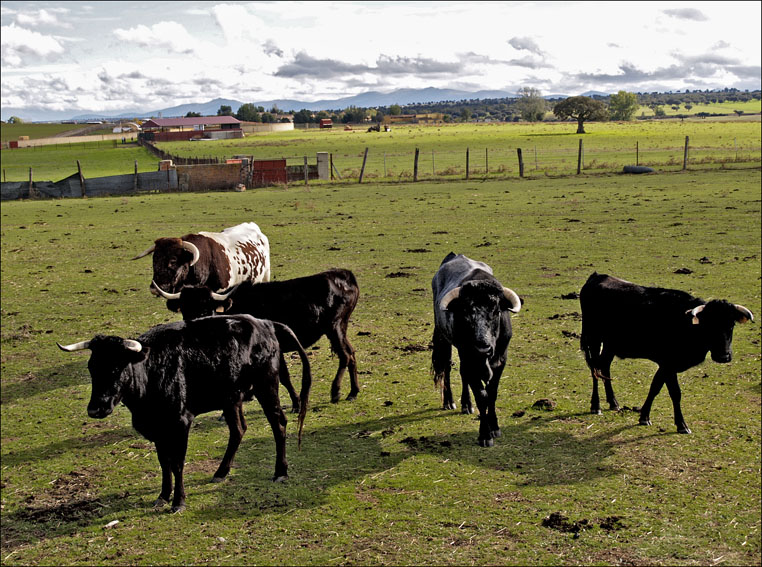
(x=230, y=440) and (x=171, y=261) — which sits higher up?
(x=171, y=261)

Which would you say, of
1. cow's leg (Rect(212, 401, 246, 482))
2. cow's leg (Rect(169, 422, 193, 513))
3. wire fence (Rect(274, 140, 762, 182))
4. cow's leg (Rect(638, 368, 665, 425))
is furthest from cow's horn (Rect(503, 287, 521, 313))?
wire fence (Rect(274, 140, 762, 182))

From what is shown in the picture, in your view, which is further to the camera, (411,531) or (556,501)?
(556,501)

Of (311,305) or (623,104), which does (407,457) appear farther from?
(623,104)

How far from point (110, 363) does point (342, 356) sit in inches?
336

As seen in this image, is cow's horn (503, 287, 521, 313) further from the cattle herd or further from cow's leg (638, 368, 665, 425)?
cow's leg (638, 368, 665, 425)

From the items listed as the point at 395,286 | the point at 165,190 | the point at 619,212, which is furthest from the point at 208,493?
the point at 165,190

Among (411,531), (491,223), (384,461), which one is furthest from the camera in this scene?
(491,223)

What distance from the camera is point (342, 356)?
36.9 ft

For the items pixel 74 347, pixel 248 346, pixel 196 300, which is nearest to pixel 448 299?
pixel 248 346

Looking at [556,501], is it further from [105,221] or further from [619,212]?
[105,221]

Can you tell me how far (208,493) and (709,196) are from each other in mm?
31825

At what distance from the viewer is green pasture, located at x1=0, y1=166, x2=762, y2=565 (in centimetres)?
834

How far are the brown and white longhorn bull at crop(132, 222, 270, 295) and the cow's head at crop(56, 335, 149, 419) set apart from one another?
7.48 ft

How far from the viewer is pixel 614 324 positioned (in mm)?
6051
